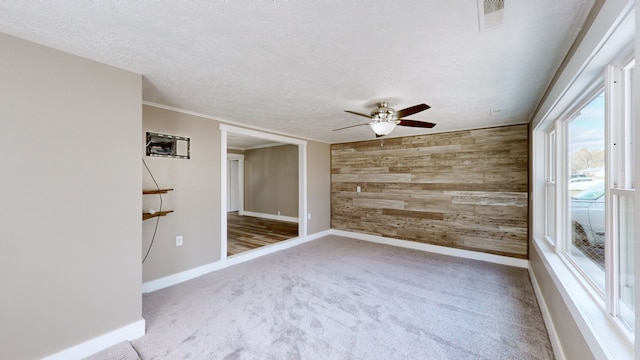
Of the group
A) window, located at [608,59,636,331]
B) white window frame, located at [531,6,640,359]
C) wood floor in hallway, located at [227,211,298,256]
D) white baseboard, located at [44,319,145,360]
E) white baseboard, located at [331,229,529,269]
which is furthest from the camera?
wood floor in hallway, located at [227,211,298,256]

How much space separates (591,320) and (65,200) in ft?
10.9

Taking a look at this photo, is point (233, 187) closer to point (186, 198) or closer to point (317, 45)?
point (186, 198)

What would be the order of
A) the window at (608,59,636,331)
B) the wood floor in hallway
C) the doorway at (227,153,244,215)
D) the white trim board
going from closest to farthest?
1. the window at (608,59,636,331)
2. the white trim board
3. the wood floor in hallway
4. the doorway at (227,153,244,215)

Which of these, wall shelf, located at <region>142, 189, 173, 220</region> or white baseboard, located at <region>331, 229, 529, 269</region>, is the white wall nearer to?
wall shelf, located at <region>142, 189, 173, 220</region>

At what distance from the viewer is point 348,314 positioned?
93.1 inches

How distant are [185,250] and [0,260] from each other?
5.72ft

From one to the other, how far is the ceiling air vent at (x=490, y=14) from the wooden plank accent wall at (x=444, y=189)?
10.1 feet

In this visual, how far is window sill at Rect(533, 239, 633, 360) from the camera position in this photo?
106cm

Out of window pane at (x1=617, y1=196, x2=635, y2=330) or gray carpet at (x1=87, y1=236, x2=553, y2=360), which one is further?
gray carpet at (x1=87, y1=236, x2=553, y2=360)

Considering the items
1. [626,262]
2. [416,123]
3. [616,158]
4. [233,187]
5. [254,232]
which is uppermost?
[416,123]

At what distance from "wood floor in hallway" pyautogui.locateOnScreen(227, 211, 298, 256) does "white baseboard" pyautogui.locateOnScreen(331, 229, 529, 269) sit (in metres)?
1.43

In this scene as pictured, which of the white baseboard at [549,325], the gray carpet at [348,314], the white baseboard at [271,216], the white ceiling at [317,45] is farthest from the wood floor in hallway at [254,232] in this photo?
the white baseboard at [549,325]

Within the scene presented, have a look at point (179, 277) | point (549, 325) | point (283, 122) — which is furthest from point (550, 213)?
point (179, 277)

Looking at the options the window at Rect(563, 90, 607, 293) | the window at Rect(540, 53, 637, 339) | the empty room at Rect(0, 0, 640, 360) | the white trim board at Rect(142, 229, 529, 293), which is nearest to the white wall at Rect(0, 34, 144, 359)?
the empty room at Rect(0, 0, 640, 360)
